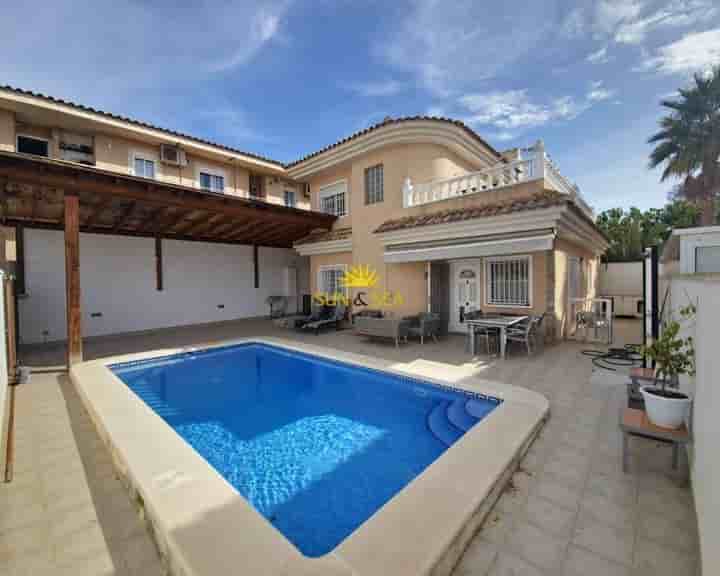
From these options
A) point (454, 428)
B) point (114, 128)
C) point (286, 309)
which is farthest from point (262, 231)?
point (454, 428)

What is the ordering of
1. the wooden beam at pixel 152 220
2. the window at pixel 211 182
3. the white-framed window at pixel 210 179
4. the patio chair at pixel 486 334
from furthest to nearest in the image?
the window at pixel 211 182, the white-framed window at pixel 210 179, the wooden beam at pixel 152 220, the patio chair at pixel 486 334

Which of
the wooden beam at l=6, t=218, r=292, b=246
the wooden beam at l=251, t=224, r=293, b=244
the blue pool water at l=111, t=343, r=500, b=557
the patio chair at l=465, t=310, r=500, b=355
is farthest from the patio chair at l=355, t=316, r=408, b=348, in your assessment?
the wooden beam at l=6, t=218, r=292, b=246

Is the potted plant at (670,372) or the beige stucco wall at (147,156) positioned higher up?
the beige stucco wall at (147,156)

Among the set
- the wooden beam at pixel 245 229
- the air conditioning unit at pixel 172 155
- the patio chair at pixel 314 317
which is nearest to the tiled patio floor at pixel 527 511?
the patio chair at pixel 314 317

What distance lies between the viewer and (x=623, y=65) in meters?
13.7

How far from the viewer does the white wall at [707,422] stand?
2762 mm

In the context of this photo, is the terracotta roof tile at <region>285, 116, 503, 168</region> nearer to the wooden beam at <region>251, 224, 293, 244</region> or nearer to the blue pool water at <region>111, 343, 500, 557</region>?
the wooden beam at <region>251, 224, 293, 244</region>

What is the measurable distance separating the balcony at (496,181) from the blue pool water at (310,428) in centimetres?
978

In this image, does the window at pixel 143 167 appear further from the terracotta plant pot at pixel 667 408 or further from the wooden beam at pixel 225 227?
the terracotta plant pot at pixel 667 408

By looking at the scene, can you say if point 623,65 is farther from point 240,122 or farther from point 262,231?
point 240,122

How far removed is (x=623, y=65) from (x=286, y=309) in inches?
956

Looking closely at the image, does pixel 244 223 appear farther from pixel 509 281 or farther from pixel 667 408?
pixel 667 408

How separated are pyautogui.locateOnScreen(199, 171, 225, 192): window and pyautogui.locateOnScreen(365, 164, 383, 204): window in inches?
436

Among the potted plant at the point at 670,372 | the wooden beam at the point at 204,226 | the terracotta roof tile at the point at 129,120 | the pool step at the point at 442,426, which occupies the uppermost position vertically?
the terracotta roof tile at the point at 129,120
